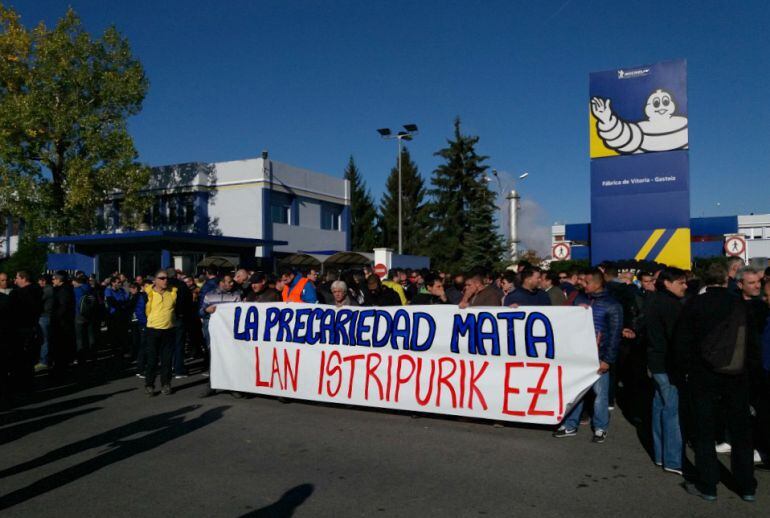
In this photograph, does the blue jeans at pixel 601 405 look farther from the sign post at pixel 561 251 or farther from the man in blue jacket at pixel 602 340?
the sign post at pixel 561 251

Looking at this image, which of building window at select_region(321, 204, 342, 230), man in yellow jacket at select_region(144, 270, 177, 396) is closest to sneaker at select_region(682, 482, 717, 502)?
man in yellow jacket at select_region(144, 270, 177, 396)

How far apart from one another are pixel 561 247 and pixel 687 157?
512 centimetres

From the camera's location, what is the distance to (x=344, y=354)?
816 centimetres

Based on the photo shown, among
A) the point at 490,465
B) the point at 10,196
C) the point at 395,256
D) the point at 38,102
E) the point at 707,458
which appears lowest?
the point at 490,465

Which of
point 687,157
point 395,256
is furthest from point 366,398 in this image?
point 395,256

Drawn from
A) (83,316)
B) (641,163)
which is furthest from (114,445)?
(641,163)

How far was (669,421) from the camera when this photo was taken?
558 centimetres

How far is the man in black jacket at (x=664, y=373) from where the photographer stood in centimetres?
554

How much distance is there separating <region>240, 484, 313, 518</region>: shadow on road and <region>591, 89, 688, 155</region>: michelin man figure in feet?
61.3

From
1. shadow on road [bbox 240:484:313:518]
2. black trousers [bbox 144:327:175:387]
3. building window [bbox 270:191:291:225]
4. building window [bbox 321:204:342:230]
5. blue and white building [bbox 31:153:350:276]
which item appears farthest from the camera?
building window [bbox 321:204:342:230]

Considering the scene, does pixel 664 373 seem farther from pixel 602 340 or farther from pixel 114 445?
pixel 114 445

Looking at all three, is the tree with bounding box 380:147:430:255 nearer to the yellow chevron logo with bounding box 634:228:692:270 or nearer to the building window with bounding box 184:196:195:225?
the building window with bounding box 184:196:195:225

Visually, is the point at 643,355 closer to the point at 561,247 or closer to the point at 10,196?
the point at 561,247

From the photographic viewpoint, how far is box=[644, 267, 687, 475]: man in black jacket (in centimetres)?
554
